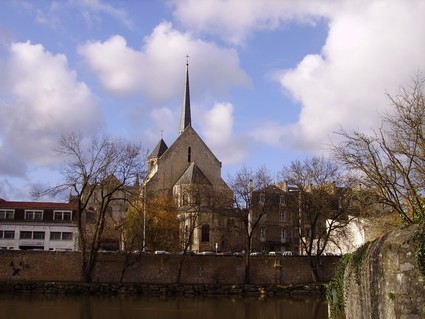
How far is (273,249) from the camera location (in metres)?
78.2

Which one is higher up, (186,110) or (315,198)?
(186,110)

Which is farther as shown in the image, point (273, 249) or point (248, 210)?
point (273, 249)

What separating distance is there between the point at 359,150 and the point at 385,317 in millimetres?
14793

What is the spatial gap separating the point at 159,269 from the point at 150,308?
1963cm

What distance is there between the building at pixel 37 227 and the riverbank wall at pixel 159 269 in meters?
14.5

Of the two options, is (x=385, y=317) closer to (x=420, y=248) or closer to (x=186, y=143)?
(x=420, y=248)

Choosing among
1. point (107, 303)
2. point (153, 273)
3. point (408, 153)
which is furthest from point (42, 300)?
point (408, 153)

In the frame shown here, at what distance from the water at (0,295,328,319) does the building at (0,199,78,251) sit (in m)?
24.9

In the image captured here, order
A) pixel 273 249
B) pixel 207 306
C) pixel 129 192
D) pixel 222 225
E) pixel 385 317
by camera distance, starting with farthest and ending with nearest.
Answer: pixel 273 249
pixel 222 225
pixel 129 192
pixel 207 306
pixel 385 317

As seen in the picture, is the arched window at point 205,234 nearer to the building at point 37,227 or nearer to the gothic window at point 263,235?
the gothic window at point 263,235

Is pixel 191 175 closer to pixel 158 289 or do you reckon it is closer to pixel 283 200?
pixel 283 200

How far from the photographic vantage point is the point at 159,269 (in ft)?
178

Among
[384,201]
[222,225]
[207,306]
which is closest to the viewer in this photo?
[384,201]

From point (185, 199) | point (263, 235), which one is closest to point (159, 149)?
point (263, 235)
